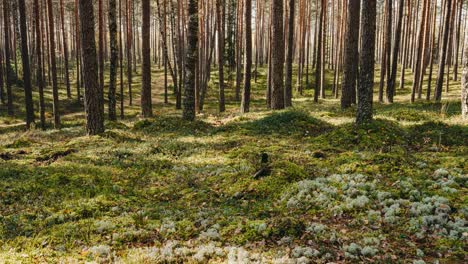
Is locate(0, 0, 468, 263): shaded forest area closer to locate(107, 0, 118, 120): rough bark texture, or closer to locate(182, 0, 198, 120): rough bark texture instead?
locate(182, 0, 198, 120): rough bark texture

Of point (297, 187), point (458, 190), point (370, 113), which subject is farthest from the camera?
point (370, 113)

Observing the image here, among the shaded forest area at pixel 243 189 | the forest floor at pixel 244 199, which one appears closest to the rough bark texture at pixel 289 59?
the shaded forest area at pixel 243 189

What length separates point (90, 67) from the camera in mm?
14125

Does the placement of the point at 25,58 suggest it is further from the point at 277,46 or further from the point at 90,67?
the point at 277,46

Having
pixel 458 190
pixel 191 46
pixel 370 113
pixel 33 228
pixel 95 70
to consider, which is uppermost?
pixel 191 46

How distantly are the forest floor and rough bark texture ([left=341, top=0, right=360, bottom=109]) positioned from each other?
7023mm

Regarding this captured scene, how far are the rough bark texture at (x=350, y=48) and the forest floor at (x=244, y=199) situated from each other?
702 cm

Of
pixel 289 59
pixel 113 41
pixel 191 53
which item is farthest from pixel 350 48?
pixel 113 41

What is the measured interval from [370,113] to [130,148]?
29.3 feet

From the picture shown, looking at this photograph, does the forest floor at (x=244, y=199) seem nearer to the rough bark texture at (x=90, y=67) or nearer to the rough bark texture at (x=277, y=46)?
the rough bark texture at (x=90, y=67)

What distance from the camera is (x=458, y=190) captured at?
23.6ft

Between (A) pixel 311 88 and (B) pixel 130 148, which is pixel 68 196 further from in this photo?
(A) pixel 311 88

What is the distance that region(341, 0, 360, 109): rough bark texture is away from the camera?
19.1 m

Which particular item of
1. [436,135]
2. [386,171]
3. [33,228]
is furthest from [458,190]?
[33,228]
